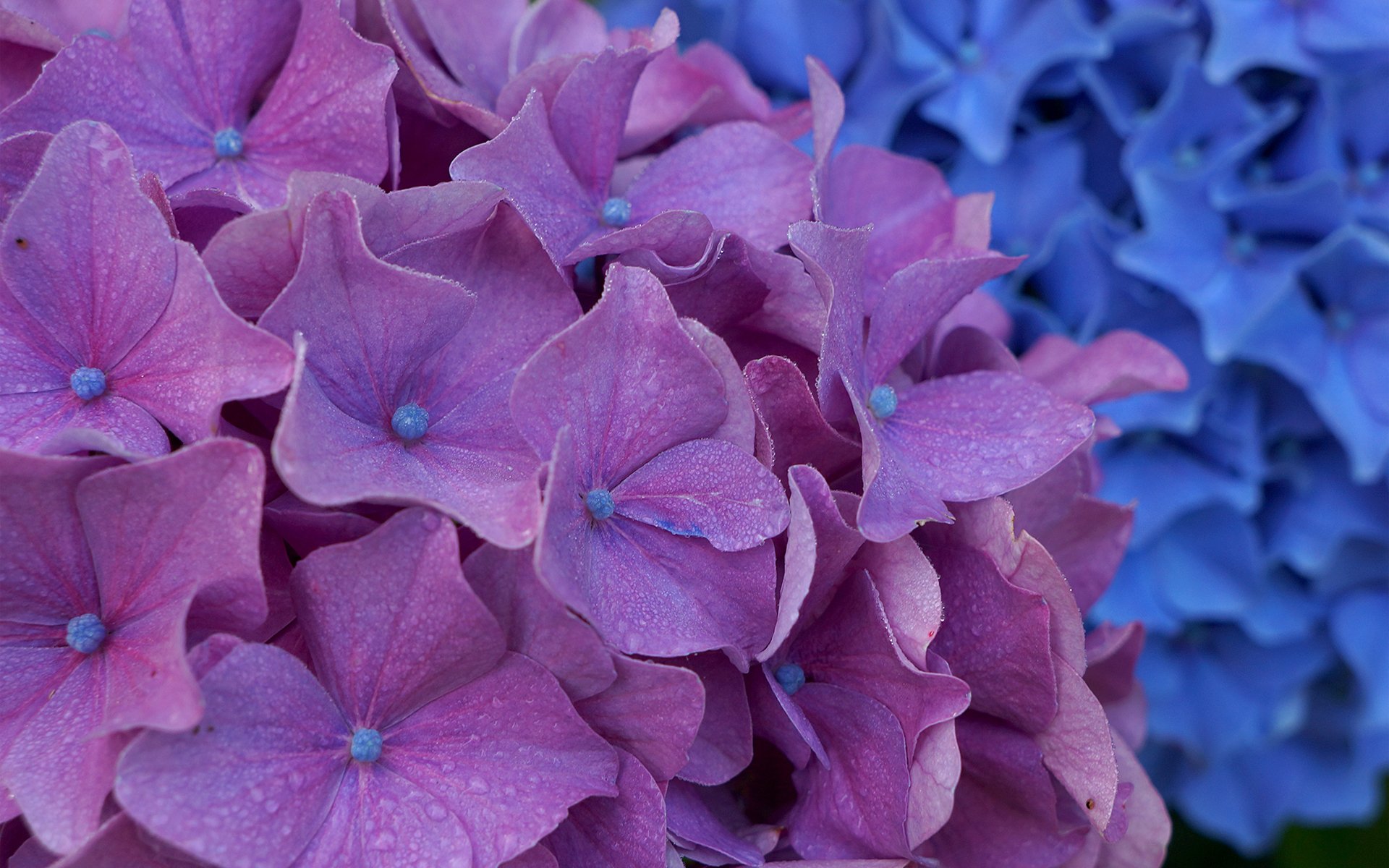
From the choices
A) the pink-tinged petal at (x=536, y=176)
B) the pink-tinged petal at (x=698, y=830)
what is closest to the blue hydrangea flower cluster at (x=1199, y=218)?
the pink-tinged petal at (x=536, y=176)

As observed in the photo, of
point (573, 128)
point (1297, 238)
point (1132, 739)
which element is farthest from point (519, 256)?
point (1297, 238)

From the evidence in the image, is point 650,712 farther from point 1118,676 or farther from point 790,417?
point 1118,676

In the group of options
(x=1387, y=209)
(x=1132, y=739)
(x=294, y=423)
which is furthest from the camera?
(x=1387, y=209)

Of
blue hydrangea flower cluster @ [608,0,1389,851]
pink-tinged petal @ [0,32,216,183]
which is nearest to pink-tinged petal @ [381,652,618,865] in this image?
pink-tinged petal @ [0,32,216,183]

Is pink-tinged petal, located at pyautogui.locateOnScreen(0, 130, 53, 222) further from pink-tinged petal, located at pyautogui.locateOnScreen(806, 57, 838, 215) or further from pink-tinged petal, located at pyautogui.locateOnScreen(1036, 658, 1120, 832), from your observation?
pink-tinged petal, located at pyautogui.locateOnScreen(1036, 658, 1120, 832)

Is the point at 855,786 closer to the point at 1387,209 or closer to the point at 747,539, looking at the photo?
the point at 747,539

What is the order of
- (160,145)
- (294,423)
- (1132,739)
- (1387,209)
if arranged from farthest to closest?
(1387,209)
(1132,739)
(160,145)
(294,423)
